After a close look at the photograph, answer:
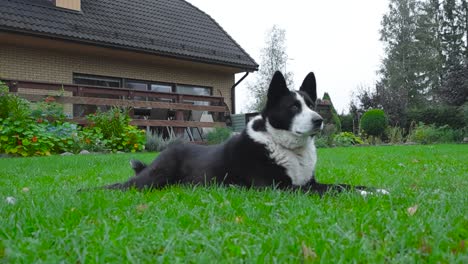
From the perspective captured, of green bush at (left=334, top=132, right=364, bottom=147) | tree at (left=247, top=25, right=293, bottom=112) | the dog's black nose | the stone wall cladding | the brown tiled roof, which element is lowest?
green bush at (left=334, top=132, right=364, bottom=147)

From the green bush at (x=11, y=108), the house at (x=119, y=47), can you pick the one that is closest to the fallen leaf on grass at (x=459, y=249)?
the green bush at (x=11, y=108)

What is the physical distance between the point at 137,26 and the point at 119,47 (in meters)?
2.08

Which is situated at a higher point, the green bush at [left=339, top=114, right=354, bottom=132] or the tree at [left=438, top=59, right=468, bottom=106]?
the tree at [left=438, top=59, right=468, bottom=106]

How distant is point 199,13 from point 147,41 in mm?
5353

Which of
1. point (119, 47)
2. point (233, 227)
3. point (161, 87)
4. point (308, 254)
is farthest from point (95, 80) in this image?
point (308, 254)

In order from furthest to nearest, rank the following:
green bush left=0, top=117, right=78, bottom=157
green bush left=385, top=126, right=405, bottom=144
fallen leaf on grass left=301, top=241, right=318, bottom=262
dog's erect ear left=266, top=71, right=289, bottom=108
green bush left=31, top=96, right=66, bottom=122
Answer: green bush left=385, top=126, right=405, bottom=144, green bush left=31, top=96, right=66, bottom=122, green bush left=0, top=117, right=78, bottom=157, dog's erect ear left=266, top=71, right=289, bottom=108, fallen leaf on grass left=301, top=241, right=318, bottom=262

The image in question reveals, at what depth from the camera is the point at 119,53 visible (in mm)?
15328

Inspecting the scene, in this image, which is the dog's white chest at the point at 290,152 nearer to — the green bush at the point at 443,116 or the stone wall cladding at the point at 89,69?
the stone wall cladding at the point at 89,69

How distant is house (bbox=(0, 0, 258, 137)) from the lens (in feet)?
43.9

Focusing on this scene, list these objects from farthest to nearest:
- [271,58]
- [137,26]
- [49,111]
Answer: [271,58] → [137,26] → [49,111]

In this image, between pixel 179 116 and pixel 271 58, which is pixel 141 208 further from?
pixel 271 58

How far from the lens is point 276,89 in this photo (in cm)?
393

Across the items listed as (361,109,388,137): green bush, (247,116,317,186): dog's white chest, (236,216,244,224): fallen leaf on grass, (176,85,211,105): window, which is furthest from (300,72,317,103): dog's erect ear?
(361,109,388,137): green bush

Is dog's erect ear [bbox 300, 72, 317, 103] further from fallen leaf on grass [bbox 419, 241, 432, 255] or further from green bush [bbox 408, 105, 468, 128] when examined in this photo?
green bush [bbox 408, 105, 468, 128]
